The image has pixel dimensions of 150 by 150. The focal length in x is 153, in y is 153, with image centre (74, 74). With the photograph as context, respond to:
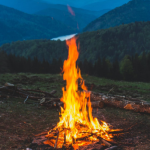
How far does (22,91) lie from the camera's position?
14.7 meters

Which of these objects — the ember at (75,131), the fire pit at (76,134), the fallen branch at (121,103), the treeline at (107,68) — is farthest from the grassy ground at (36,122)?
the treeline at (107,68)

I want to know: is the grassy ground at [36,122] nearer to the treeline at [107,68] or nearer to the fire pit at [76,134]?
the fire pit at [76,134]

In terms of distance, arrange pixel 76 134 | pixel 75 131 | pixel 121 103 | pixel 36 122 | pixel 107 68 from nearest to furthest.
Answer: pixel 76 134
pixel 75 131
pixel 36 122
pixel 121 103
pixel 107 68

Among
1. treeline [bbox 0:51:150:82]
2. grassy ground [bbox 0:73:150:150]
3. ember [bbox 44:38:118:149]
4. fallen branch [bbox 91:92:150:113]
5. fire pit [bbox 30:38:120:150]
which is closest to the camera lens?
fire pit [bbox 30:38:120:150]

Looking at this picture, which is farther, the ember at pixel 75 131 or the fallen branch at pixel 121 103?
the fallen branch at pixel 121 103

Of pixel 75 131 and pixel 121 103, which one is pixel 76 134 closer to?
pixel 75 131

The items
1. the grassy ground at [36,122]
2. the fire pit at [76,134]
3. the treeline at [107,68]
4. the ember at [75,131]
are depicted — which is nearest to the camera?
the fire pit at [76,134]

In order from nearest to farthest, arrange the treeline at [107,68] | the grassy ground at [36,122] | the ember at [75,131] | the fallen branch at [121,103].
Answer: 1. the ember at [75,131]
2. the grassy ground at [36,122]
3. the fallen branch at [121,103]
4. the treeline at [107,68]

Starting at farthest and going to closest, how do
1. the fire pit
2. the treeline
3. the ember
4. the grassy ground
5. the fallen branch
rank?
the treeline → the fallen branch → the grassy ground → the ember → the fire pit

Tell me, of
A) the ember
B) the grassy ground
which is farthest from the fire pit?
the grassy ground

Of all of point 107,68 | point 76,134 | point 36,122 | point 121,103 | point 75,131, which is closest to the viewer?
point 76,134

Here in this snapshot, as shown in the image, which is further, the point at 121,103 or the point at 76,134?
the point at 121,103

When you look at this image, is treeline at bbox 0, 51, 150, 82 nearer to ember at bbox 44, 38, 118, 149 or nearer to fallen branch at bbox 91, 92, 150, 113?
fallen branch at bbox 91, 92, 150, 113

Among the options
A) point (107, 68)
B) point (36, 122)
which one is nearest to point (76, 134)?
point (36, 122)
